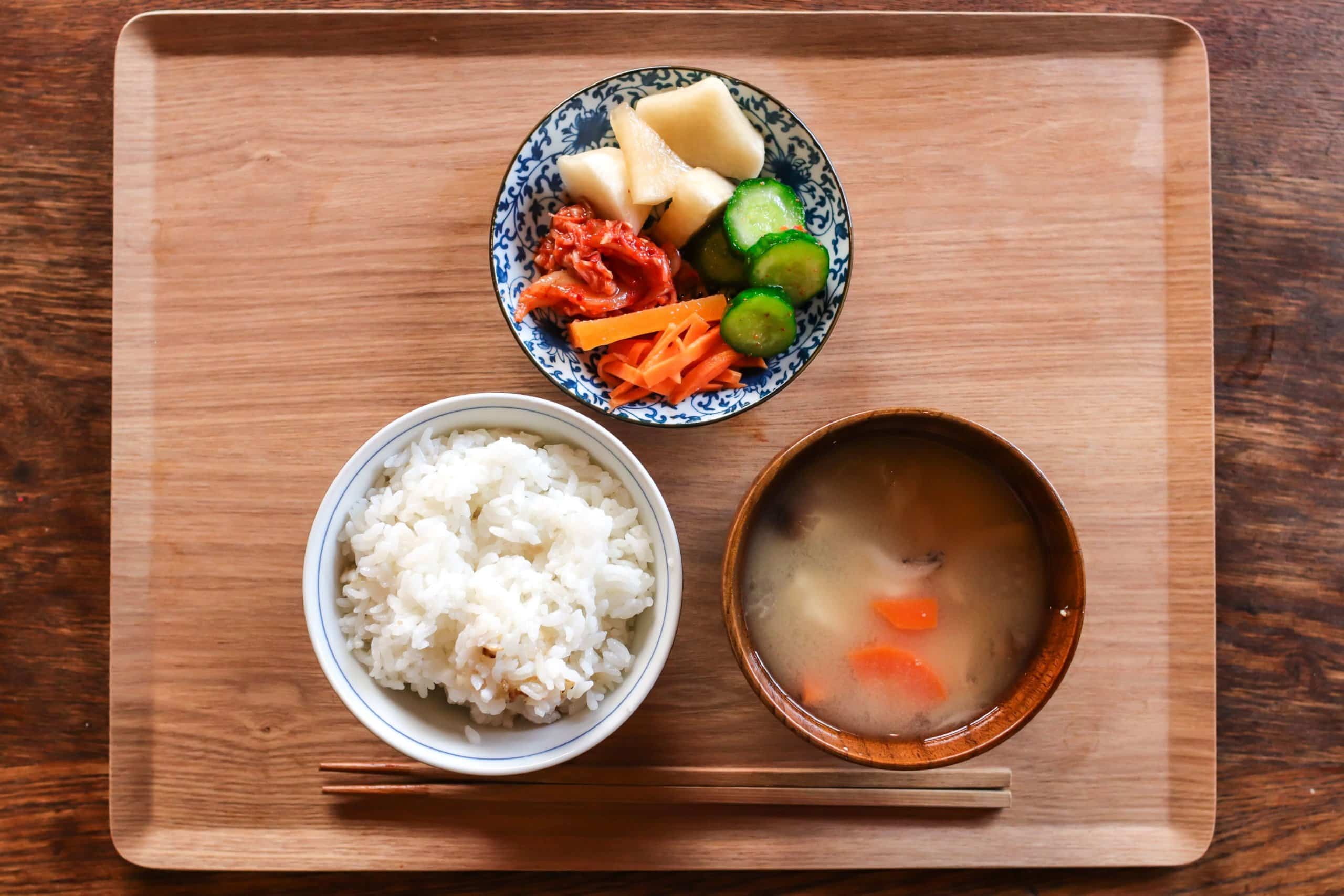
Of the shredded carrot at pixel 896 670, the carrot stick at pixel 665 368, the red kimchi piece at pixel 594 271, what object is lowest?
the shredded carrot at pixel 896 670

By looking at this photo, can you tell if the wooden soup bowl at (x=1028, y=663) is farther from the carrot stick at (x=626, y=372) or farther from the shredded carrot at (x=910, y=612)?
the carrot stick at (x=626, y=372)

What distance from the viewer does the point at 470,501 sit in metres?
1.89

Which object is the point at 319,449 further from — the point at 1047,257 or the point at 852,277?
the point at 1047,257

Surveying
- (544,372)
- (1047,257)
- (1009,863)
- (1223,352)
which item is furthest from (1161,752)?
(544,372)

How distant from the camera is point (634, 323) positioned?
1953mm

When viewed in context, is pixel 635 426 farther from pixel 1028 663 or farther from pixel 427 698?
pixel 1028 663

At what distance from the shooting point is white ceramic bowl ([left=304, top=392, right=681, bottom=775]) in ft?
5.90

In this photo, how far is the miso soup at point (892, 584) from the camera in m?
1.96

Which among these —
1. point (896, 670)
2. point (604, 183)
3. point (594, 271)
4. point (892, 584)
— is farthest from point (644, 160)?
point (896, 670)

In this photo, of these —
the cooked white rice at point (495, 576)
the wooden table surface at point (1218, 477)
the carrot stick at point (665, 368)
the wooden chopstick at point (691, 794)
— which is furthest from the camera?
the wooden table surface at point (1218, 477)

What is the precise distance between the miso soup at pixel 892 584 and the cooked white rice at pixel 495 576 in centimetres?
→ 31

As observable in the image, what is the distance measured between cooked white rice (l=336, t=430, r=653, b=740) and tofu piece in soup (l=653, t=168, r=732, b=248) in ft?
1.82

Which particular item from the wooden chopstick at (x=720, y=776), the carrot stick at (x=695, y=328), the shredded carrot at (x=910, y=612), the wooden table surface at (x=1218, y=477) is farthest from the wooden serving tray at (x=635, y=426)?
the shredded carrot at (x=910, y=612)

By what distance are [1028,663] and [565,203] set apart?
1396mm
